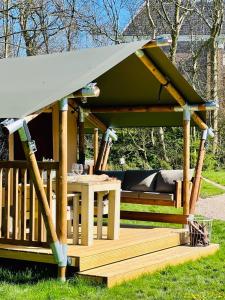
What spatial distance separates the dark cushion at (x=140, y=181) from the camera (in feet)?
32.5

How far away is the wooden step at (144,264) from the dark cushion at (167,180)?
1116mm

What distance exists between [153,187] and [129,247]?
235 cm

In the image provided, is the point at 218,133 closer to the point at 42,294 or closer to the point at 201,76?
the point at 201,76

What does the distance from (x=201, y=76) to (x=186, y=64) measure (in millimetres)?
2248

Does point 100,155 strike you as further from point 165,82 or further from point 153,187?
point 165,82

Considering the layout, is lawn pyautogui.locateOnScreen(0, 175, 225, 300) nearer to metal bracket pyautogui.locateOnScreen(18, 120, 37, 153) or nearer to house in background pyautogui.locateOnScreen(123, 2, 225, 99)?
metal bracket pyautogui.locateOnScreen(18, 120, 37, 153)

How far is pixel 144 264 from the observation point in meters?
7.37

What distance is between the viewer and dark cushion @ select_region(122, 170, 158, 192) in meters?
9.90

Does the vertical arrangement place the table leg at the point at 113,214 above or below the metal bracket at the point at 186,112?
below

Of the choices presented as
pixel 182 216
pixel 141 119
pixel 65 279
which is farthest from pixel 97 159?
pixel 65 279

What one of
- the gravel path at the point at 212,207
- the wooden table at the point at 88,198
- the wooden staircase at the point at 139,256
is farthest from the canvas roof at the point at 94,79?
the gravel path at the point at 212,207

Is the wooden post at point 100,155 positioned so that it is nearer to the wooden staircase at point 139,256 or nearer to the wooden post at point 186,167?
the wooden post at point 186,167

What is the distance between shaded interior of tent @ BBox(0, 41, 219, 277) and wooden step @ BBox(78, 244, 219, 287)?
453 millimetres

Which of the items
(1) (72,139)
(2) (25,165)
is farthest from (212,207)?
(2) (25,165)
